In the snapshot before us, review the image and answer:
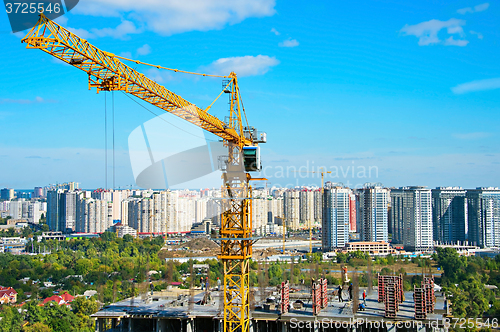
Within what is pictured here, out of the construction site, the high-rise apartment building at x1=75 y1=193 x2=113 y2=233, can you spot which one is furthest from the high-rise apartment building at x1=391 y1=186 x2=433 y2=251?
the high-rise apartment building at x1=75 y1=193 x2=113 y2=233

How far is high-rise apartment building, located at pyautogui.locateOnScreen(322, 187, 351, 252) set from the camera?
121 ft

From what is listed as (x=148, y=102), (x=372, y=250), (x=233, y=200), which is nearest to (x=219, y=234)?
(x=233, y=200)

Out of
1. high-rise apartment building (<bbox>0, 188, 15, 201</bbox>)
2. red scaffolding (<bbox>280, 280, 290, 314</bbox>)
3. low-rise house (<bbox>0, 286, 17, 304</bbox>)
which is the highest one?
high-rise apartment building (<bbox>0, 188, 15, 201</bbox>)

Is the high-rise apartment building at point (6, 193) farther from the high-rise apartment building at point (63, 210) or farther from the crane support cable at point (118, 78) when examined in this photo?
the crane support cable at point (118, 78)

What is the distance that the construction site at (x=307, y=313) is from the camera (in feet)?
31.8

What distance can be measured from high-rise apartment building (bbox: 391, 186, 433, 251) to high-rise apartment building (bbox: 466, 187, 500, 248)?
3172 mm

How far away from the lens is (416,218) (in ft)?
123

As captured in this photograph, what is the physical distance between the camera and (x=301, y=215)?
5453cm

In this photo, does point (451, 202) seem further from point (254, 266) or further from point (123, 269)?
point (123, 269)

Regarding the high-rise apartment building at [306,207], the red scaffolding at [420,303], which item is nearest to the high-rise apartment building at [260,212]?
the high-rise apartment building at [306,207]

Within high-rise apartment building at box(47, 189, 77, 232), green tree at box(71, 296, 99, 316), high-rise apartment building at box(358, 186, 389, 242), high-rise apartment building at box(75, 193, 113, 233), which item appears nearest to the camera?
green tree at box(71, 296, 99, 316)

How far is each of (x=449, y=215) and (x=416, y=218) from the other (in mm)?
3208

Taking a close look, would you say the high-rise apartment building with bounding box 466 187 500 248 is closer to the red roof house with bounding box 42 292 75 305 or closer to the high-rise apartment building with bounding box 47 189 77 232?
the red roof house with bounding box 42 292 75 305

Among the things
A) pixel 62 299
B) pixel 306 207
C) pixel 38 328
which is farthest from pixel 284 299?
pixel 306 207
